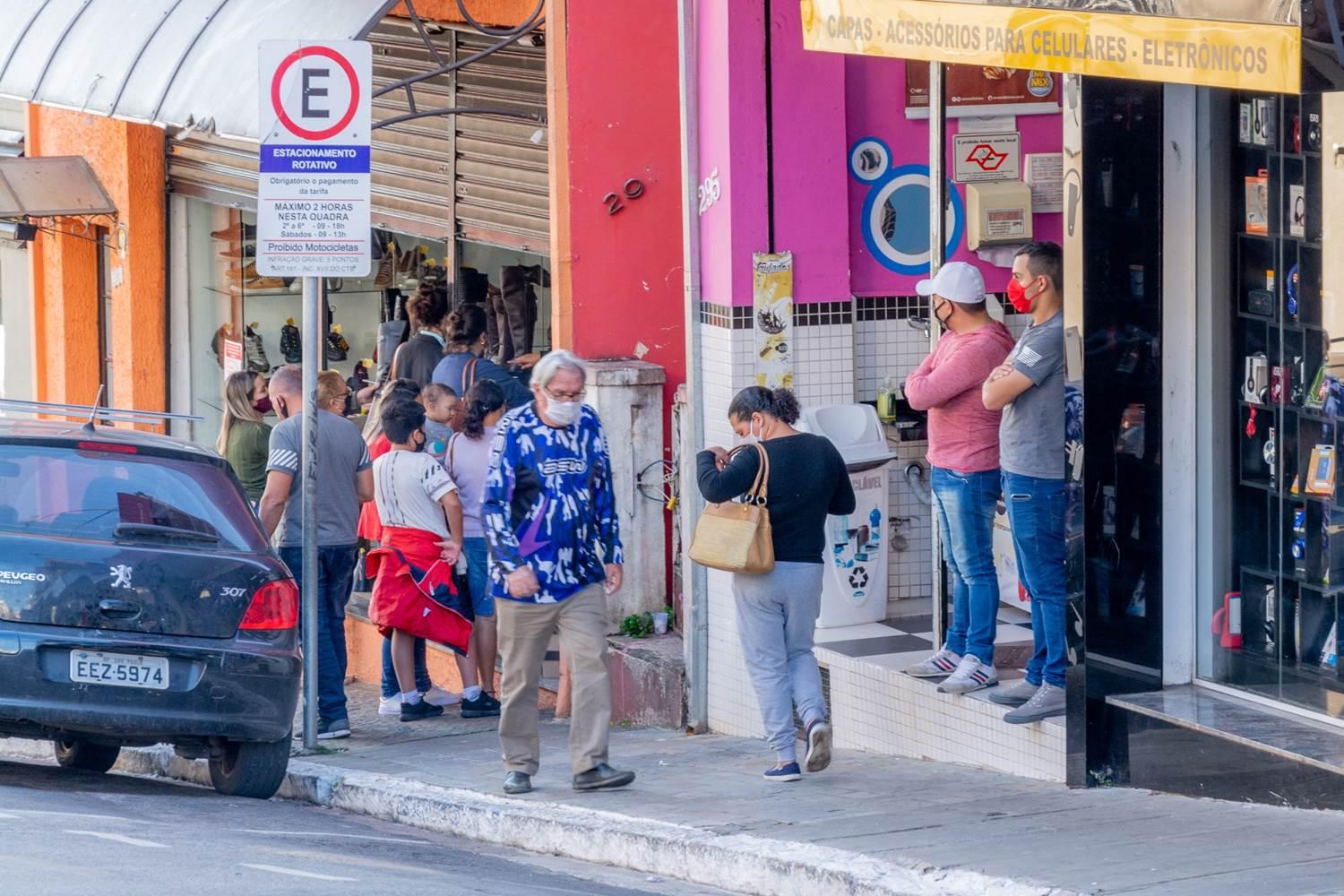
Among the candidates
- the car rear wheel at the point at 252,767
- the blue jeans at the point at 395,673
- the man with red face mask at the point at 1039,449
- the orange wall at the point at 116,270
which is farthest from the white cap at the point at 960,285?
the orange wall at the point at 116,270

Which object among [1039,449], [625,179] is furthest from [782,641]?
[625,179]

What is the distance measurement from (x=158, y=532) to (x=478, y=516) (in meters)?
2.66

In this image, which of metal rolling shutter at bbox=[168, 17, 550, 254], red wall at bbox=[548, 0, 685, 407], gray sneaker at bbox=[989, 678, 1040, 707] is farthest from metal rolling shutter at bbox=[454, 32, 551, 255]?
gray sneaker at bbox=[989, 678, 1040, 707]

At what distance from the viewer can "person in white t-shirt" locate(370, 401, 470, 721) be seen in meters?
9.77

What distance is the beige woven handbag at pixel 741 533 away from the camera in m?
7.59

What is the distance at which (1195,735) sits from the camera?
701cm

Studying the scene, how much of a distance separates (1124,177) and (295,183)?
11.7 ft

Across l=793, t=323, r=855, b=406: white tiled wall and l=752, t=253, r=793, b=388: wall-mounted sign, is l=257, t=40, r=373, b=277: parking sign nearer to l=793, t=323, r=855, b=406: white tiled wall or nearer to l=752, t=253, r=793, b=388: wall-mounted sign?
l=752, t=253, r=793, b=388: wall-mounted sign

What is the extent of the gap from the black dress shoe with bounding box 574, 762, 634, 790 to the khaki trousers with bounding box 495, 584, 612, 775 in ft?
0.08

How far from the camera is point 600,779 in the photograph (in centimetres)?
788

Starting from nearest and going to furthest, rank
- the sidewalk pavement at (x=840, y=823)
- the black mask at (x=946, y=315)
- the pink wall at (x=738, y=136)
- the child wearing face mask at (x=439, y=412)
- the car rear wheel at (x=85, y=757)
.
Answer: the sidewalk pavement at (x=840, y=823) → the black mask at (x=946, y=315) → the car rear wheel at (x=85, y=757) → the pink wall at (x=738, y=136) → the child wearing face mask at (x=439, y=412)

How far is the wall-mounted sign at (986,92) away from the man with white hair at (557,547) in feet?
8.49

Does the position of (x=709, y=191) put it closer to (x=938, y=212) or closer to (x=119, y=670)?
(x=938, y=212)

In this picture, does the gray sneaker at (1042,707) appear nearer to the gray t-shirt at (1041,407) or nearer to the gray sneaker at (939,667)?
the gray sneaker at (939,667)
